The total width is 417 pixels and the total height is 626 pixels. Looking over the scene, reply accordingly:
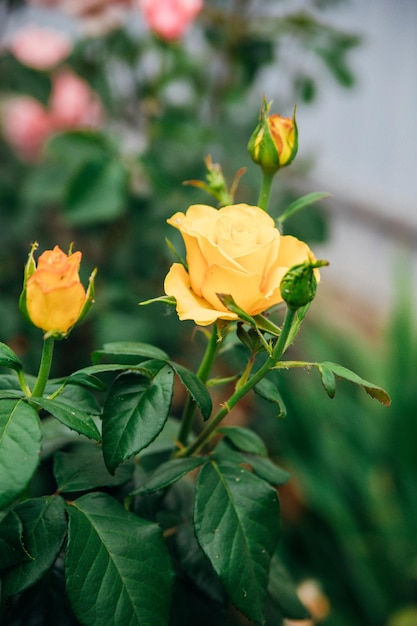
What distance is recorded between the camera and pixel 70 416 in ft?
1.18

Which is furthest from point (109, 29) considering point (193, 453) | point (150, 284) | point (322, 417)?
point (193, 453)

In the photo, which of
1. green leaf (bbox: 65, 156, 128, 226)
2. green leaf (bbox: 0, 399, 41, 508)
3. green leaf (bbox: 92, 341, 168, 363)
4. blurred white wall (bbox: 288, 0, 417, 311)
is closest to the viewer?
green leaf (bbox: 0, 399, 41, 508)

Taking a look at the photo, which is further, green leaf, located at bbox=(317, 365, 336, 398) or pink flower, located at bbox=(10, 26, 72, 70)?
pink flower, located at bbox=(10, 26, 72, 70)

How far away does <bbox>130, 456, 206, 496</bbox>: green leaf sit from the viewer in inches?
15.5

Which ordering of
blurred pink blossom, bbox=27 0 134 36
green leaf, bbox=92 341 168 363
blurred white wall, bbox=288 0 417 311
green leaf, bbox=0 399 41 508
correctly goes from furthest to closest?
blurred white wall, bbox=288 0 417 311
blurred pink blossom, bbox=27 0 134 36
green leaf, bbox=92 341 168 363
green leaf, bbox=0 399 41 508

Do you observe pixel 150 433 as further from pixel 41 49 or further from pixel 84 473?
pixel 41 49

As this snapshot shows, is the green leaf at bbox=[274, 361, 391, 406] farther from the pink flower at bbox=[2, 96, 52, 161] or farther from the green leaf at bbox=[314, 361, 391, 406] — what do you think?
the pink flower at bbox=[2, 96, 52, 161]

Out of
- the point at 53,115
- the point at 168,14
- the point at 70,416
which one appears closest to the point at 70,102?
the point at 53,115

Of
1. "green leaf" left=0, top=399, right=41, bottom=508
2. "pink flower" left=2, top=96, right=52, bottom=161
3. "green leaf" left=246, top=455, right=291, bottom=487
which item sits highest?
"green leaf" left=0, top=399, right=41, bottom=508

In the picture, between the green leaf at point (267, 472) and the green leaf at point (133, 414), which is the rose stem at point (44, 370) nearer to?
the green leaf at point (133, 414)

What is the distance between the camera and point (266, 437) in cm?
165

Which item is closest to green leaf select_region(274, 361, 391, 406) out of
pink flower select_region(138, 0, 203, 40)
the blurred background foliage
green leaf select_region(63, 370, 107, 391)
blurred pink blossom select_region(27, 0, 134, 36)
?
green leaf select_region(63, 370, 107, 391)

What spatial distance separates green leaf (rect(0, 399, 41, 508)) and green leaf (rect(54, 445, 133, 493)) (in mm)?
74

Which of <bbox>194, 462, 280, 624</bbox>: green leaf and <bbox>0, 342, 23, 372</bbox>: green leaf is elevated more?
<bbox>0, 342, 23, 372</bbox>: green leaf
